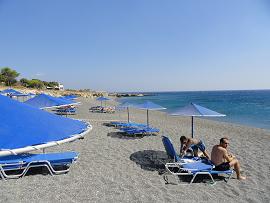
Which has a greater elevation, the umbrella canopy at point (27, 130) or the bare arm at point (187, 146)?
the umbrella canopy at point (27, 130)

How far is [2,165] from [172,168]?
4.16m

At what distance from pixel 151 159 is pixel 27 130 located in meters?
6.12

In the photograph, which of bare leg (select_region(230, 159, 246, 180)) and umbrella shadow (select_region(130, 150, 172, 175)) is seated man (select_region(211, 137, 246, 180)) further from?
umbrella shadow (select_region(130, 150, 172, 175))

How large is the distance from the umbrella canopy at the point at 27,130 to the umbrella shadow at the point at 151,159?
447cm

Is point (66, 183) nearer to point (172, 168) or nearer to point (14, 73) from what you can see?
point (172, 168)

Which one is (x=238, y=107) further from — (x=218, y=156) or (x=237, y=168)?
(x=218, y=156)

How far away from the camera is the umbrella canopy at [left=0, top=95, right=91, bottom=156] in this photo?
2.37 meters

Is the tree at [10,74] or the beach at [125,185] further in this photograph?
the tree at [10,74]

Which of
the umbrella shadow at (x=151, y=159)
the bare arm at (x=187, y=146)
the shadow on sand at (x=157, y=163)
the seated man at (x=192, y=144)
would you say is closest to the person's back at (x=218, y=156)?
the shadow on sand at (x=157, y=163)

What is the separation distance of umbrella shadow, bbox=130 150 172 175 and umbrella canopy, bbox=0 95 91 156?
4472 mm

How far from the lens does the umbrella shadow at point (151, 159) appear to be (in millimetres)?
7347

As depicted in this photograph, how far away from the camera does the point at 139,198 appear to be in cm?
528

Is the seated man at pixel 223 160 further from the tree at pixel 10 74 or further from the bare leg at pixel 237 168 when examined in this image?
the tree at pixel 10 74

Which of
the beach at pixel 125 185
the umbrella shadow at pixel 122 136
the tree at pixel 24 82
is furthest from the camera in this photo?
the tree at pixel 24 82
